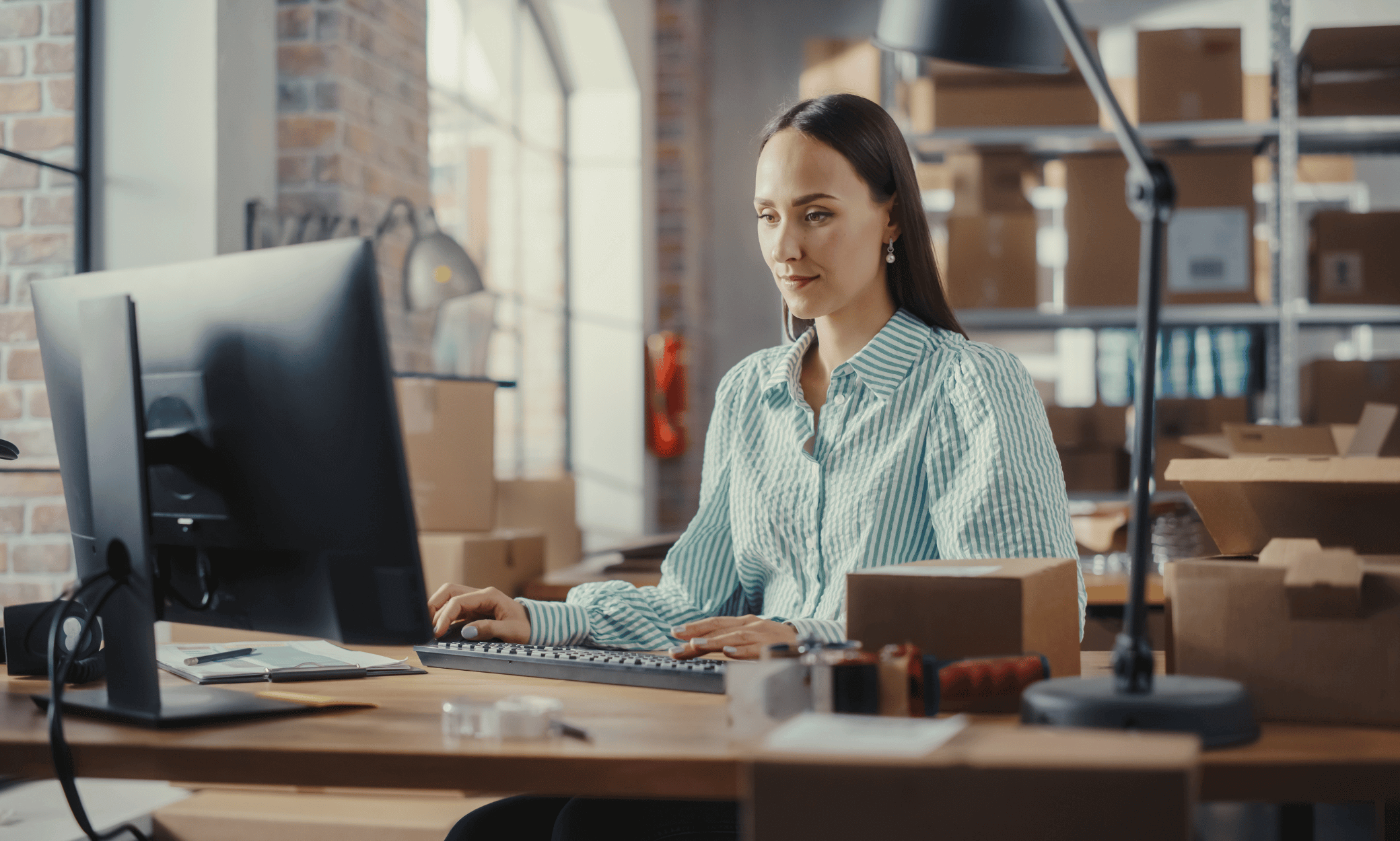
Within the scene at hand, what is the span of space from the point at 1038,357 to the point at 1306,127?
1932 millimetres

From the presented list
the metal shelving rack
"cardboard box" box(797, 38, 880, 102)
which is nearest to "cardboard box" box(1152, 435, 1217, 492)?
the metal shelving rack

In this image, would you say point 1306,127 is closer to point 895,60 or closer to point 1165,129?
point 1165,129

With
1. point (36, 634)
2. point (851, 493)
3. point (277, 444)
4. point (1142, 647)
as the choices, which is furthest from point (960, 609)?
point (36, 634)

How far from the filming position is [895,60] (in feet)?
11.4

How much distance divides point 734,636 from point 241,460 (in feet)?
1.49

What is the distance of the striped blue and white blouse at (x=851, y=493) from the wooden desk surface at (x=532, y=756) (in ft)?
1.12

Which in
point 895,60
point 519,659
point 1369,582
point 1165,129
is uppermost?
point 895,60

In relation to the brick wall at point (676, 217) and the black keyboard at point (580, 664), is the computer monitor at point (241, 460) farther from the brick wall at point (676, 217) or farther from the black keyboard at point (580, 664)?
the brick wall at point (676, 217)

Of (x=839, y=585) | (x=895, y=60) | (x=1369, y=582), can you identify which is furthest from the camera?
(x=895, y=60)

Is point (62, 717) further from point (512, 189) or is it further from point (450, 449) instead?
point (512, 189)

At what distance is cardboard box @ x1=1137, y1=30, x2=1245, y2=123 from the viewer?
9.84 feet

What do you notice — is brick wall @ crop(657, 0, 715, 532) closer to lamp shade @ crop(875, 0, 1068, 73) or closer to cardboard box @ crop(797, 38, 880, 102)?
cardboard box @ crop(797, 38, 880, 102)

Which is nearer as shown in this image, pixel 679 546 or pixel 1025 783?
pixel 1025 783

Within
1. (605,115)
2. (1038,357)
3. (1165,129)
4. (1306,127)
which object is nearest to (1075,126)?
(1165,129)
